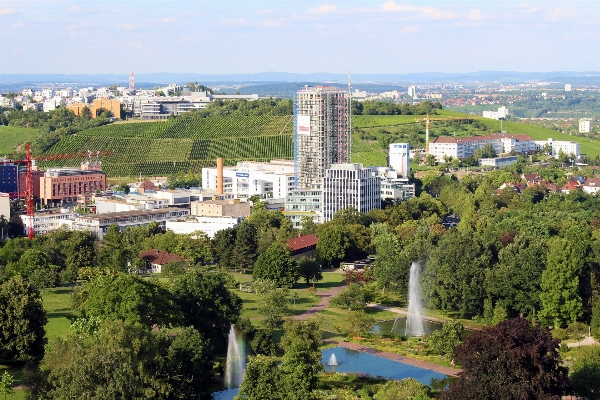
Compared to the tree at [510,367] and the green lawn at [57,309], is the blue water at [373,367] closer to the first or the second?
the tree at [510,367]

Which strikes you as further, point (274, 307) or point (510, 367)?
point (274, 307)

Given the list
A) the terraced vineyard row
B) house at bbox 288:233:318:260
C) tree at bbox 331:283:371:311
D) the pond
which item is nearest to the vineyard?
the terraced vineyard row

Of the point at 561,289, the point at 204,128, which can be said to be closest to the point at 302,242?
the point at 561,289

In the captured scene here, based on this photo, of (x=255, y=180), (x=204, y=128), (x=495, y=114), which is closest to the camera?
(x=255, y=180)

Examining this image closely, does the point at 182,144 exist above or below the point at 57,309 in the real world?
above

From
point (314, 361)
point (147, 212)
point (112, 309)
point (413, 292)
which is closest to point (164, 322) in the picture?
point (112, 309)

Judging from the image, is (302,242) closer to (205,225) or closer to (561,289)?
(205,225)

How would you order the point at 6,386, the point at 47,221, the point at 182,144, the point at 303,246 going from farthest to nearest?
the point at 182,144 < the point at 47,221 < the point at 303,246 < the point at 6,386
